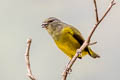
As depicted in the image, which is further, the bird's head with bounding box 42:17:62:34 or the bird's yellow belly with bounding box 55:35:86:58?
the bird's yellow belly with bounding box 55:35:86:58

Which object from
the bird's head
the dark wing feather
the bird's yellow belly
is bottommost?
the bird's yellow belly

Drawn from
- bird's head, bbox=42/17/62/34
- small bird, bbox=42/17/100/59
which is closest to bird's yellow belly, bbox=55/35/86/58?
small bird, bbox=42/17/100/59

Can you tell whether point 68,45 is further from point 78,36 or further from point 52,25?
point 52,25

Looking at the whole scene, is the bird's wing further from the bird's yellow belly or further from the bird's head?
the bird's head

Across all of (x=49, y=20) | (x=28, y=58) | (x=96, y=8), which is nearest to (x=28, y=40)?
(x=28, y=58)

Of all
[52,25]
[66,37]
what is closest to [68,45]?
[66,37]

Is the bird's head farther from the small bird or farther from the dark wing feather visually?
the dark wing feather

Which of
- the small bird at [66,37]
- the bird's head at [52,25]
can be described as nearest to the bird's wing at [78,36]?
the small bird at [66,37]

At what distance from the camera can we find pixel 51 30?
4.38m

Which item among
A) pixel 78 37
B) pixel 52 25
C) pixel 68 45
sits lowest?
pixel 68 45

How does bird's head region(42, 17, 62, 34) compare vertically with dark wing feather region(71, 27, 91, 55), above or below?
above

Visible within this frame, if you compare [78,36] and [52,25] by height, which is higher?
[52,25]

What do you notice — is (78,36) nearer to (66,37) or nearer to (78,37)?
(78,37)

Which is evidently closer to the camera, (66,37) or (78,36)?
(78,36)
